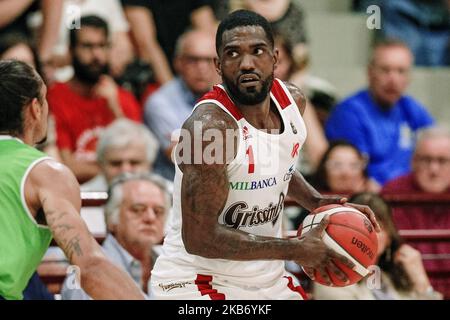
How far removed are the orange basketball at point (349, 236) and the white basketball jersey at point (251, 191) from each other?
0.21m

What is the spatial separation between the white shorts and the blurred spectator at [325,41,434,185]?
290 cm

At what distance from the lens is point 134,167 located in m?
6.91

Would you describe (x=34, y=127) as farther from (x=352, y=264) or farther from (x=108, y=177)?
(x=108, y=177)

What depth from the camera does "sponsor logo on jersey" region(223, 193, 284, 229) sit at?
4.73m

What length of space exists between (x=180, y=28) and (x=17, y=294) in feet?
12.7

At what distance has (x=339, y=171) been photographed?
23.3 ft

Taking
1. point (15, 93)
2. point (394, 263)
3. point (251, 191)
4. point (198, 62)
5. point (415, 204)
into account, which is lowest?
point (394, 263)

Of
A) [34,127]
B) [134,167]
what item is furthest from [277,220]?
[134,167]

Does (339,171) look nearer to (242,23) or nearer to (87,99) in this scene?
(87,99)

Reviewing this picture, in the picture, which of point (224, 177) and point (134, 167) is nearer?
point (224, 177)

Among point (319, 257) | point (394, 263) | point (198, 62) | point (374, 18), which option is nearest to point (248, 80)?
point (319, 257)

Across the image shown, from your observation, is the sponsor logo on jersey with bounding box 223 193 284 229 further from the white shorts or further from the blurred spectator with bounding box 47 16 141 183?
the blurred spectator with bounding box 47 16 141 183

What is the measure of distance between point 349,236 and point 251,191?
1.58 feet
